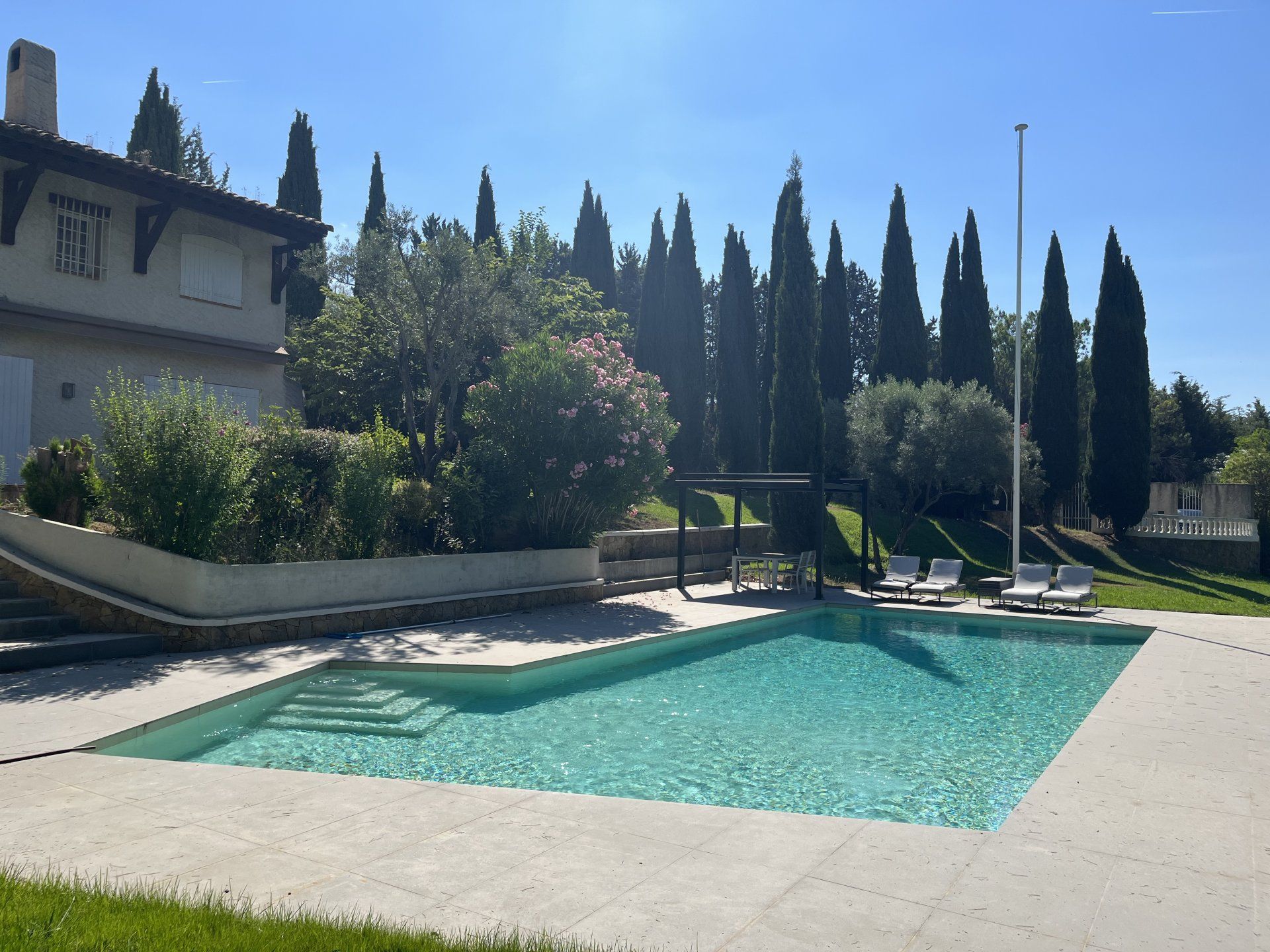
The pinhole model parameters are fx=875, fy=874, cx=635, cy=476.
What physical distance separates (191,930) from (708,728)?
6007 millimetres

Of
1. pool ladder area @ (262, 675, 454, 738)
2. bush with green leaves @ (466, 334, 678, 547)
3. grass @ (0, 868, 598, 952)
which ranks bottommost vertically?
pool ladder area @ (262, 675, 454, 738)

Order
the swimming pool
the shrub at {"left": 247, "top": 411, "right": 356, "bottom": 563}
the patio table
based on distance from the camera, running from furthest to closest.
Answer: the patio table, the shrub at {"left": 247, "top": 411, "right": 356, "bottom": 563}, the swimming pool

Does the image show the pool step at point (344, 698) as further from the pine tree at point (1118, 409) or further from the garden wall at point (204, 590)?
the pine tree at point (1118, 409)

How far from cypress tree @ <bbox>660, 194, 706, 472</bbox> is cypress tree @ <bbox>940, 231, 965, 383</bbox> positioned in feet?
32.7

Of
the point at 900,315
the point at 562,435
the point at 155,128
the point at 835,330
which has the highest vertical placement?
the point at 155,128

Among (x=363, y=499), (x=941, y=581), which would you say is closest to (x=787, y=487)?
(x=941, y=581)

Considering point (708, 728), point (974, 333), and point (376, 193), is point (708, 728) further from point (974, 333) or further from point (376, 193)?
point (376, 193)

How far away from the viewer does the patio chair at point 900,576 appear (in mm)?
19000

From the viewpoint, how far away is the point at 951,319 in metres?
35.8

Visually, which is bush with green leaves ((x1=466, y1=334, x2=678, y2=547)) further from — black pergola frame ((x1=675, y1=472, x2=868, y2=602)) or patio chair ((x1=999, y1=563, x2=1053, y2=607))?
patio chair ((x1=999, y1=563, x2=1053, y2=607))

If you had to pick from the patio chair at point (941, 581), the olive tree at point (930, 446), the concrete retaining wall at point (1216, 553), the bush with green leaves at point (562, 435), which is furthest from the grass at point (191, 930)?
the concrete retaining wall at point (1216, 553)

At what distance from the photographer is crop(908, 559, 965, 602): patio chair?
61.1 ft

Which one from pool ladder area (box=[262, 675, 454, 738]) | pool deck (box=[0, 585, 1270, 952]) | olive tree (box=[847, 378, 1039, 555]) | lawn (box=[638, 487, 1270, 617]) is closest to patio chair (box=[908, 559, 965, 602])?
lawn (box=[638, 487, 1270, 617])

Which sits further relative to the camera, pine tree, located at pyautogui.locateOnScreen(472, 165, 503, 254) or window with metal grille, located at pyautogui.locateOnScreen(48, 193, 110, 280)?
pine tree, located at pyautogui.locateOnScreen(472, 165, 503, 254)
